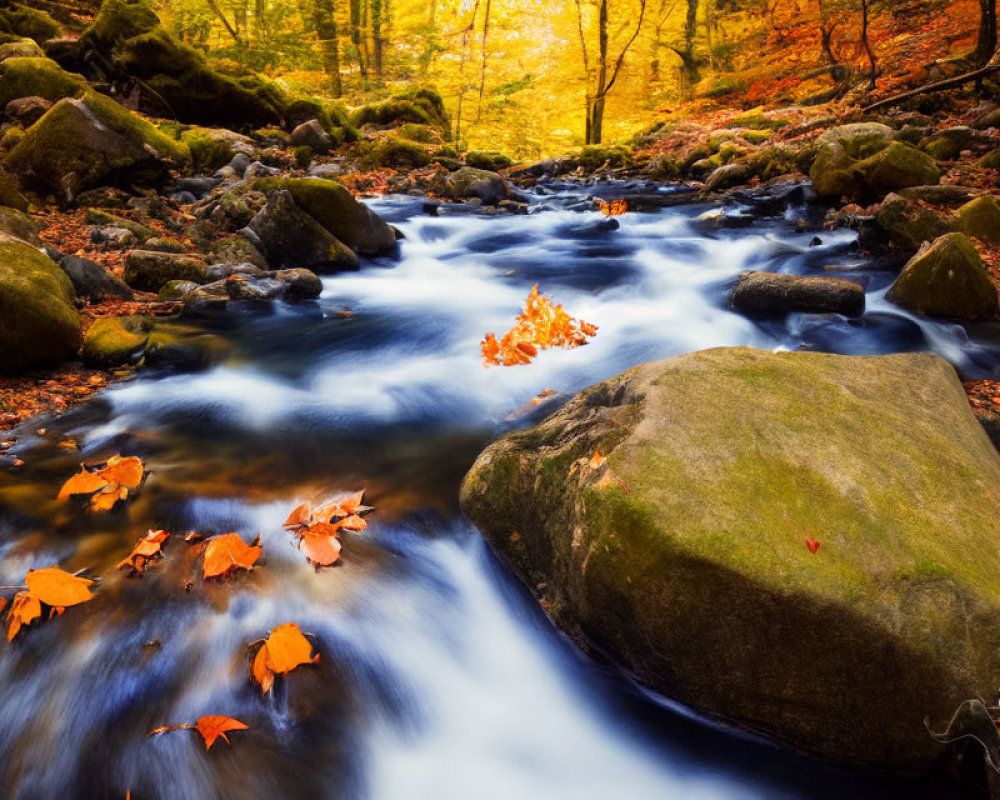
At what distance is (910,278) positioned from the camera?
19.3ft

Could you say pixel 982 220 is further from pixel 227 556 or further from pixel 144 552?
pixel 144 552

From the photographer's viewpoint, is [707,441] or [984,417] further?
[984,417]

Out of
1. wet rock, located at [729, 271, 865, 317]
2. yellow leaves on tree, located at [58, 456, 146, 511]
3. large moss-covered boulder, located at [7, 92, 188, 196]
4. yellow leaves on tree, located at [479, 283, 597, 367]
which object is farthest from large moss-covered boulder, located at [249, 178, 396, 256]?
wet rock, located at [729, 271, 865, 317]

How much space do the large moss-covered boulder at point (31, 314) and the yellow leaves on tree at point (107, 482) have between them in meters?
1.40

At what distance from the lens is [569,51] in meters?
30.1

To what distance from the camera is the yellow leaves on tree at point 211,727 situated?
2168 millimetres

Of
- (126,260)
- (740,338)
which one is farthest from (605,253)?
(126,260)

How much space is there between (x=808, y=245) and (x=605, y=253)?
3124 mm

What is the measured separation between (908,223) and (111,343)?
362 inches

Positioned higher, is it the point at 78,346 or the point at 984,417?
the point at 78,346

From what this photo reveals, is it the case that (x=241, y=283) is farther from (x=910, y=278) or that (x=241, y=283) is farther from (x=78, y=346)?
(x=910, y=278)

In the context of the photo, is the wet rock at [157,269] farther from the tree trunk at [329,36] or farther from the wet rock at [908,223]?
the tree trunk at [329,36]

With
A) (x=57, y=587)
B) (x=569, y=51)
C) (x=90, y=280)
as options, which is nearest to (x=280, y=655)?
(x=57, y=587)

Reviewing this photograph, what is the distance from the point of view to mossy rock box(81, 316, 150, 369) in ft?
15.6
